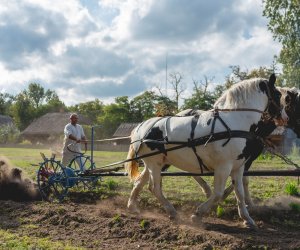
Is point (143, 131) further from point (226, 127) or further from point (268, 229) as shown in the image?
point (268, 229)

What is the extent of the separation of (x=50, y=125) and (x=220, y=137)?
67.0 meters

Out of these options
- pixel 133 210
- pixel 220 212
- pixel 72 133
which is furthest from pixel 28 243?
pixel 72 133

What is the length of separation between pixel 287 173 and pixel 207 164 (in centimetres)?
148

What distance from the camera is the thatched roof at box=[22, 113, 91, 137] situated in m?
69.8

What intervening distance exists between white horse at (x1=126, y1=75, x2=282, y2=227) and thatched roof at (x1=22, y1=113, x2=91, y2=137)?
6238 centimetres

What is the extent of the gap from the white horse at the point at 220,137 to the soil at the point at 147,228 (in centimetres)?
47

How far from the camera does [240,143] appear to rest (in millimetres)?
6570

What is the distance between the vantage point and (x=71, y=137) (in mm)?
10508

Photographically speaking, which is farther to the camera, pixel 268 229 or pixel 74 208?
pixel 74 208

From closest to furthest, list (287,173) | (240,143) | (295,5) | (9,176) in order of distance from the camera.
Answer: (240,143)
(287,173)
(9,176)
(295,5)

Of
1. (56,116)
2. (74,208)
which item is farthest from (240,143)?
(56,116)

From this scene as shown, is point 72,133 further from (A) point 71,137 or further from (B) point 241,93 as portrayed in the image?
(B) point 241,93

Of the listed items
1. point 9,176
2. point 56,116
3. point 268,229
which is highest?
point 56,116

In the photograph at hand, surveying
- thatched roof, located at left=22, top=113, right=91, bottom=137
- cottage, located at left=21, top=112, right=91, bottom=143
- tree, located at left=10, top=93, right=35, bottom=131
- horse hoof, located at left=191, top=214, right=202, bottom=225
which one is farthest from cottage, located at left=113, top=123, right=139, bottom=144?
horse hoof, located at left=191, top=214, right=202, bottom=225
